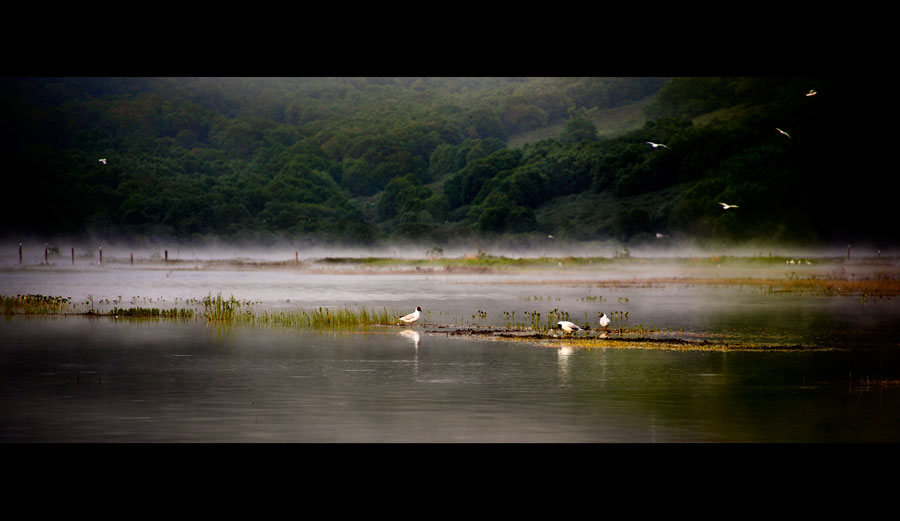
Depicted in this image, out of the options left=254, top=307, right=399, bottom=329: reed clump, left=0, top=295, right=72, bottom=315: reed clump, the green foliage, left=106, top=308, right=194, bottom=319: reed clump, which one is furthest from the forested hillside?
left=0, top=295, right=72, bottom=315: reed clump

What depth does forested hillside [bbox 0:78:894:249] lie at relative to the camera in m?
101

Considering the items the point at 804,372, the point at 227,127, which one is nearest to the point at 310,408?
the point at 804,372

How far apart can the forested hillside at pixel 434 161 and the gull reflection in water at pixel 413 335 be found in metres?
75.9

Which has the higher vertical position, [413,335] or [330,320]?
[330,320]

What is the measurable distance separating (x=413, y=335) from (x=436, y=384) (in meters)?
8.10

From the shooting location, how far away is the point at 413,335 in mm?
26734

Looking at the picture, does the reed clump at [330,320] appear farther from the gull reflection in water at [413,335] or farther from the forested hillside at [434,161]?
the forested hillside at [434,161]

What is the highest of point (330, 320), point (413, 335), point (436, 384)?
point (330, 320)

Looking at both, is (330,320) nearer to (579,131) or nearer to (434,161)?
(579,131)

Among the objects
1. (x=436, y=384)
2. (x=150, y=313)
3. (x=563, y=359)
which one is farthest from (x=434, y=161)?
(x=436, y=384)

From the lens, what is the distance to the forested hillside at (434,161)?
333ft

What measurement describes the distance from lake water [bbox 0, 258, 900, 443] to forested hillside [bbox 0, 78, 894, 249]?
72352 mm

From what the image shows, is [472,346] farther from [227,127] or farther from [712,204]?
[227,127]

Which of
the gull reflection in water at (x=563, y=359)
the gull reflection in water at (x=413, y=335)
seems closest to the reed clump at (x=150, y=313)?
the gull reflection in water at (x=413, y=335)
